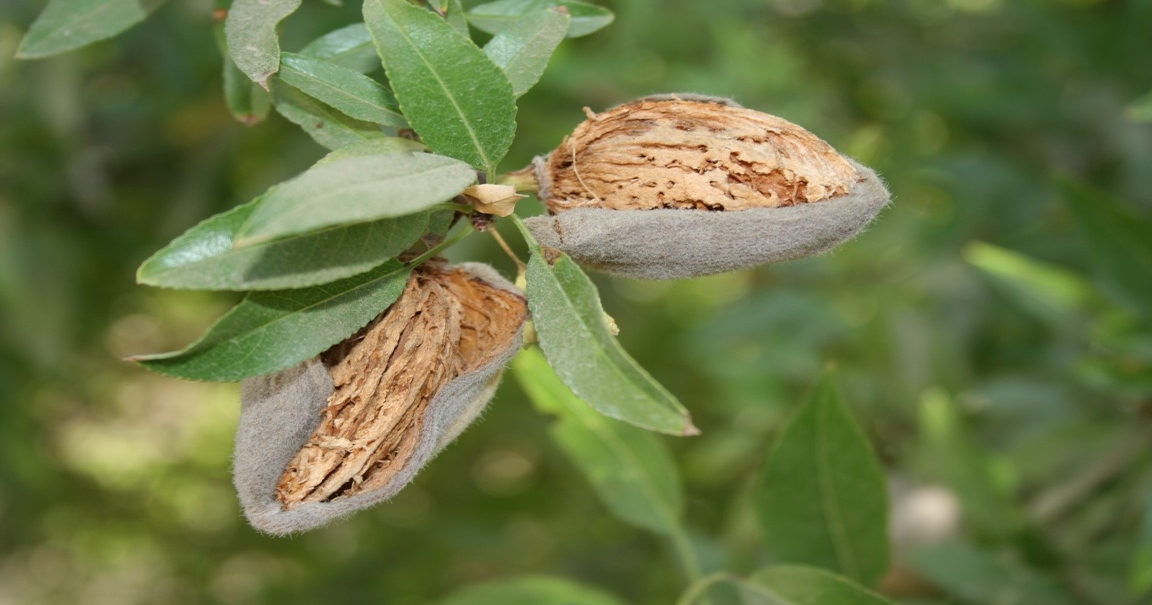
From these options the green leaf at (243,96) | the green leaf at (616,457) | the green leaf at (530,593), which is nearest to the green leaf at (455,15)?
the green leaf at (243,96)

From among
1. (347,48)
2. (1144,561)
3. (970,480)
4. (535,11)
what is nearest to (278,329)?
(347,48)

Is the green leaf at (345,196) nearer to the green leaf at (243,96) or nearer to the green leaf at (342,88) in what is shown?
the green leaf at (342,88)

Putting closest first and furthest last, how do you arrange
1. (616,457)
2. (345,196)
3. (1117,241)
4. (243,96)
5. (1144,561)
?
1. (345,196)
2. (243,96)
3. (1144,561)
4. (616,457)
5. (1117,241)

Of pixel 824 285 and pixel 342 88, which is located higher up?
pixel 342 88

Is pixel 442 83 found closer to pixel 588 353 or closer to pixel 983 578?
pixel 588 353

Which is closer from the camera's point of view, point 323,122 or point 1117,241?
point 323,122

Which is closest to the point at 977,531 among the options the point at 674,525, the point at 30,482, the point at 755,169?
the point at 674,525

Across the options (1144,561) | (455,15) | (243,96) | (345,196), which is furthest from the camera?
(1144,561)
